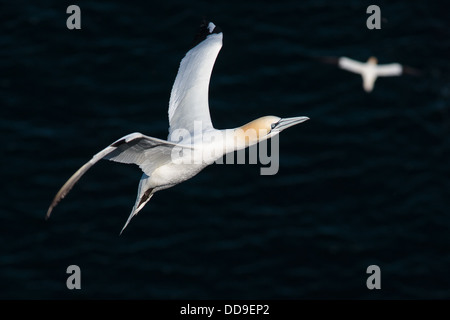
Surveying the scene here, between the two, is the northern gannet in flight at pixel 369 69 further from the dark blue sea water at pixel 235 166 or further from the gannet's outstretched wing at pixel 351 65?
the dark blue sea water at pixel 235 166

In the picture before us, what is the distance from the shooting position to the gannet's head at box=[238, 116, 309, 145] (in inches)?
551

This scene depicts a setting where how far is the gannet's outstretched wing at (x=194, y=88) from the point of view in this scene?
14.8m

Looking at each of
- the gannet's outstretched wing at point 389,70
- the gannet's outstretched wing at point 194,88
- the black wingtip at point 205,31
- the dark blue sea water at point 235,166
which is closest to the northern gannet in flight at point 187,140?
the gannet's outstretched wing at point 194,88

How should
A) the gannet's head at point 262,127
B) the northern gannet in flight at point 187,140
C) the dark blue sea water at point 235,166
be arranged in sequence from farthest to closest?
1. the dark blue sea water at point 235,166
2. the gannet's head at point 262,127
3. the northern gannet in flight at point 187,140

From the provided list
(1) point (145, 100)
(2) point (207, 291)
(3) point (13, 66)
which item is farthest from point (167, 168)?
(3) point (13, 66)

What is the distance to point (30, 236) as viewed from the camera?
23.8 metres

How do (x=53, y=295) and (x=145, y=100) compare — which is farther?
(x=145, y=100)

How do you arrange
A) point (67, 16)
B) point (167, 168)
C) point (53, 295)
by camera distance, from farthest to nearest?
point (67, 16), point (53, 295), point (167, 168)

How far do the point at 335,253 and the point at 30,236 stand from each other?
338 inches

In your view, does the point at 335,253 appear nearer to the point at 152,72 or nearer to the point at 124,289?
the point at 124,289

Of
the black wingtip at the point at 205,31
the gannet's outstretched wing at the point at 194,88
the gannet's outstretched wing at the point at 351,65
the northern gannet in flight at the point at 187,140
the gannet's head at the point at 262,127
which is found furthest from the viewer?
the gannet's outstretched wing at the point at 351,65

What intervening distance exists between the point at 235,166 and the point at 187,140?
11003 millimetres

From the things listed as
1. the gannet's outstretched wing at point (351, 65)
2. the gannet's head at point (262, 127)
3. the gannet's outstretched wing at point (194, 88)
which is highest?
the gannet's outstretched wing at point (351, 65)

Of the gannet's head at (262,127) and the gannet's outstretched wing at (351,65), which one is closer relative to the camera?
the gannet's head at (262,127)
